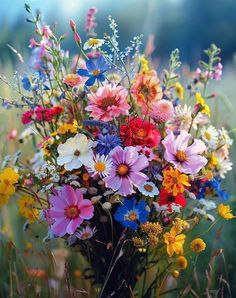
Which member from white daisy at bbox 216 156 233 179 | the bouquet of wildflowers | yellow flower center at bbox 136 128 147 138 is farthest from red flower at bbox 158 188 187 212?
white daisy at bbox 216 156 233 179

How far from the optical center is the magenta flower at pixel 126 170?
1.16m

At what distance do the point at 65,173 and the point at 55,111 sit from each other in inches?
4.8

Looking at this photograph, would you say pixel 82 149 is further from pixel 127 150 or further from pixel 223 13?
pixel 223 13

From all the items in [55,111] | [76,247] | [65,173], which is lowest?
[76,247]

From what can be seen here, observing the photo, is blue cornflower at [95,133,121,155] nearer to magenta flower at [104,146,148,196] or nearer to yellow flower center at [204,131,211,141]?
magenta flower at [104,146,148,196]

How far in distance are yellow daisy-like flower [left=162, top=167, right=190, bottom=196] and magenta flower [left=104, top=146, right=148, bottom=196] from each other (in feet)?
0.12

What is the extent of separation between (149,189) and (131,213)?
0.18ft

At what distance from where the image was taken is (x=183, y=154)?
3.89ft

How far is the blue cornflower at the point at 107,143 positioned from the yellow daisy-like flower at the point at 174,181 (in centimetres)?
10

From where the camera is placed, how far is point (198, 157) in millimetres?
1188

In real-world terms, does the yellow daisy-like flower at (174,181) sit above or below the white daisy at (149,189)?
above

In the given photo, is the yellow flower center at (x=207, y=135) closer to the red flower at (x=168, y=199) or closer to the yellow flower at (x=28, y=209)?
the red flower at (x=168, y=199)

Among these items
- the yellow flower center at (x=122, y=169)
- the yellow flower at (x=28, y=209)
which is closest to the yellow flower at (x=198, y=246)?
the yellow flower center at (x=122, y=169)

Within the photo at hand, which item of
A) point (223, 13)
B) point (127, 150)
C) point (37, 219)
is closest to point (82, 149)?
point (127, 150)
